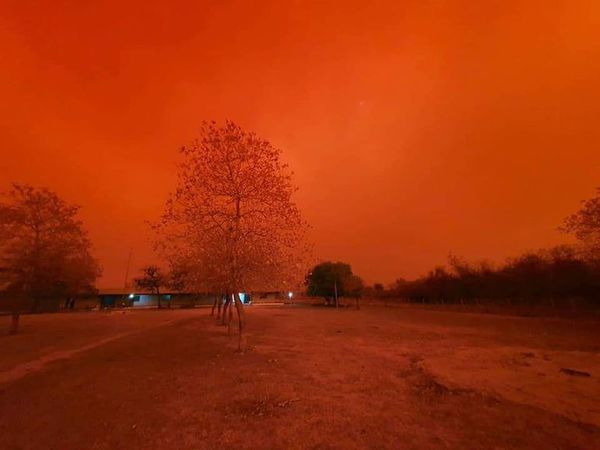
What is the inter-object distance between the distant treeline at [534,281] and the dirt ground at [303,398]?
23.0 meters

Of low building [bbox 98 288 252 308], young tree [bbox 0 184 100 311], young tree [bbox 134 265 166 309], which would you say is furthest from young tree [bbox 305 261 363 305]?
young tree [bbox 0 184 100 311]

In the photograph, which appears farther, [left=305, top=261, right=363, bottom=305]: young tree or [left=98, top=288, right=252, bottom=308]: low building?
[left=98, top=288, right=252, bottom=308]: low building

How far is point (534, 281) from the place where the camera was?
40906mm

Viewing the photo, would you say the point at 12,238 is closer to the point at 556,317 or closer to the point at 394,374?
the point at 394,374

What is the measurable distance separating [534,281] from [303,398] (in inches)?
1749

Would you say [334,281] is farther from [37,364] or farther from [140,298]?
[37,364]

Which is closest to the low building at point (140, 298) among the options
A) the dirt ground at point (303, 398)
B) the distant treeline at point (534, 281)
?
the distant treeline at point (534, 281)

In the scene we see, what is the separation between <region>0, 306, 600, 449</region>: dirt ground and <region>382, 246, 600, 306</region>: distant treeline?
23.0 metres

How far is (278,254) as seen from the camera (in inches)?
618

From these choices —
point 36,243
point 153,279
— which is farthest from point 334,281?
point 36,243

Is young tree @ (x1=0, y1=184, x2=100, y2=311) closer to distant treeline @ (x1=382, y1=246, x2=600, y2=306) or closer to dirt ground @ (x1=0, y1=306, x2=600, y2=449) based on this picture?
dirt ground @ (x1=0, y1=306, x2=600, y2=449)

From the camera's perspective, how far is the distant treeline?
3444cm

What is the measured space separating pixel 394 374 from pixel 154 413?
7315 millimetres

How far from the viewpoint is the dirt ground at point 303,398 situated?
19.1ft
